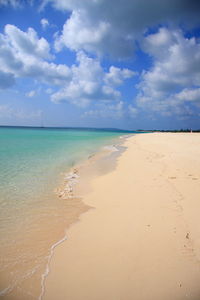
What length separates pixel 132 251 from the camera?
319cm

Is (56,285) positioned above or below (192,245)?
below

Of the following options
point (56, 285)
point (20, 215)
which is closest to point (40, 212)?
point (20, 215)

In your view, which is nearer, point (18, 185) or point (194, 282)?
point (194, 282)

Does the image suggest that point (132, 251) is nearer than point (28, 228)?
Yes

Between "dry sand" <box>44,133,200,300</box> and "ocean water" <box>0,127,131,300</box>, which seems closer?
"dry sand" <box>44,133,200,300</box>

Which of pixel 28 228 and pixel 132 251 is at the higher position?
pixel 132 251

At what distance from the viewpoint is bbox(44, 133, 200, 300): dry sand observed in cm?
244

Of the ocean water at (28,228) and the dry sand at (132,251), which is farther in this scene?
the ocean water at (28,228)

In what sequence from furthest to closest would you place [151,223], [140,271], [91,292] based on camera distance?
1. [151,223]
2. [140,271]
3. [91,292]

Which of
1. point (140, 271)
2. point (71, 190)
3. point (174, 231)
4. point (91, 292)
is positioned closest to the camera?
point (91, 292)

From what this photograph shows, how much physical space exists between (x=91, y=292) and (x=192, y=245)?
2.14m

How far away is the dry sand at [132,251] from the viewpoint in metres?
2.44

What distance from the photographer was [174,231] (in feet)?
12.2

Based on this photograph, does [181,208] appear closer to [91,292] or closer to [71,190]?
[91,292]
